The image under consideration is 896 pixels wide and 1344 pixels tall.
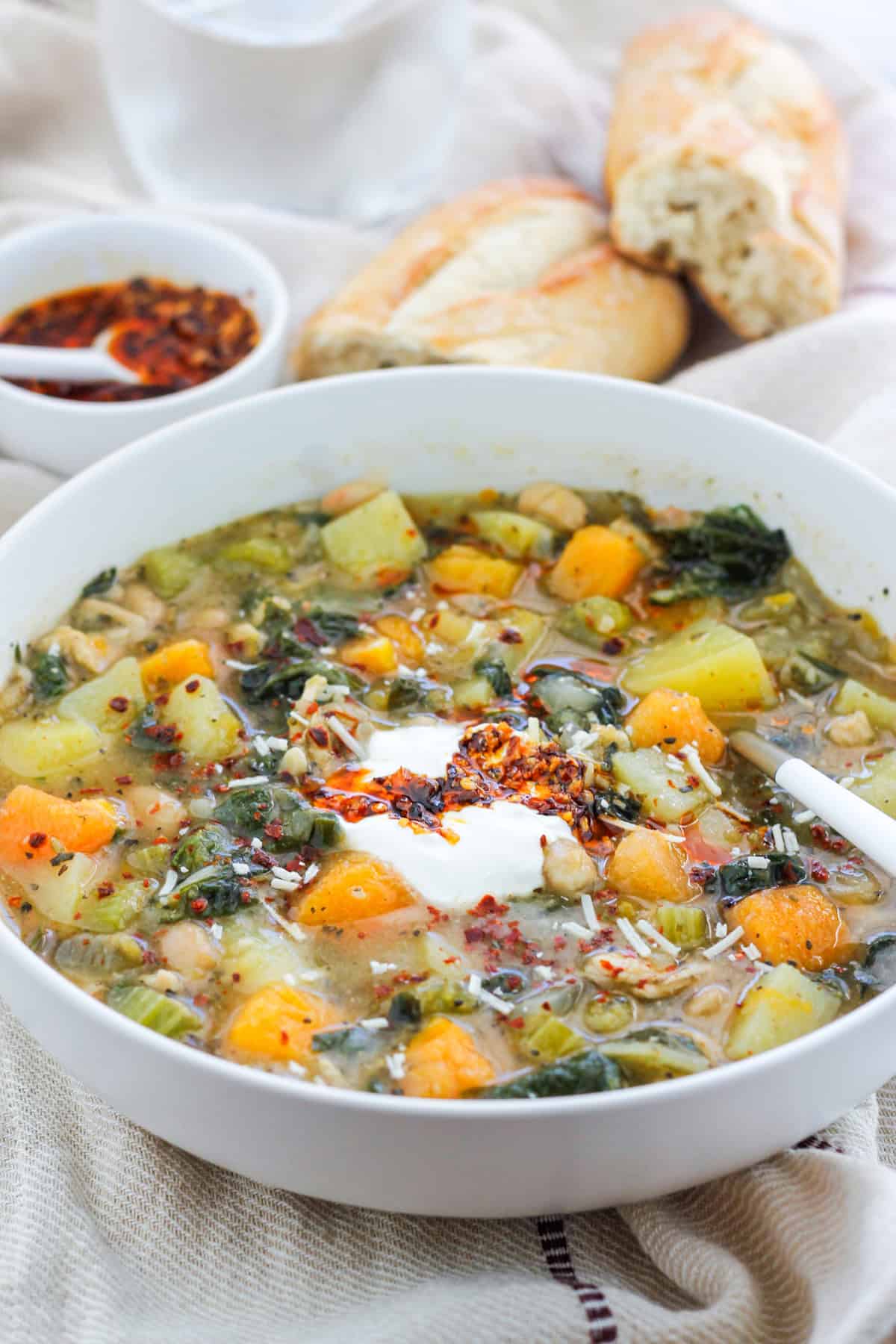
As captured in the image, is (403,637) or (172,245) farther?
(172,245)

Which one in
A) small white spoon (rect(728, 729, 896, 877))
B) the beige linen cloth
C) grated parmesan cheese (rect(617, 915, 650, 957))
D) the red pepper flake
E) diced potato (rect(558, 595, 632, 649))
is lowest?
the beige linen cloth

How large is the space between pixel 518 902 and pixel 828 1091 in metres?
0.78

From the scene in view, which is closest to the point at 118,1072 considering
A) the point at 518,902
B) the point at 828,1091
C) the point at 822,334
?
the point at 518,902

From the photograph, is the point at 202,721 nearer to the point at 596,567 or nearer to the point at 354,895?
the point at 354,895

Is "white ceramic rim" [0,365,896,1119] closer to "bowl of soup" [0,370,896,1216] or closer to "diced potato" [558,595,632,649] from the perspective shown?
"bowl of soup" [0,370,896,1216]

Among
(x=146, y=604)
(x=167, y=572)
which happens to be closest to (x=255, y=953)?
(x=146, y=604)

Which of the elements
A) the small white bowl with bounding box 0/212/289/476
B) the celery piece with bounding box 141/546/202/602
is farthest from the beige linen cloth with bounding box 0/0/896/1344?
the small white bowl with bounding box 0/212/289/476

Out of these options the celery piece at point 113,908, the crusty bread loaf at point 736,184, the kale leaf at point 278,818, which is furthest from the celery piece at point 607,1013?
the crusty bread loaf at point 736,184

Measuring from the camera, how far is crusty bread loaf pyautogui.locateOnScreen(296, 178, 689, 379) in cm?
488

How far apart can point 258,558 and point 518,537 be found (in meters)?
0.73

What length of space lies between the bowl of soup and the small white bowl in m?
0.62

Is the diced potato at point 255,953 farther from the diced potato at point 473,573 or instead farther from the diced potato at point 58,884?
the diced potato at point 473,573

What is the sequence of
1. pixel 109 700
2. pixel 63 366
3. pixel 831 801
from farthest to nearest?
pixel 63 366 → pixel 109 700 → pixel 831 801

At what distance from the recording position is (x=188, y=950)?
3.05m
